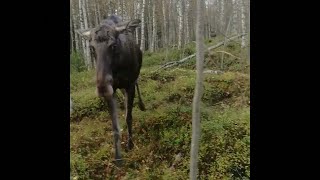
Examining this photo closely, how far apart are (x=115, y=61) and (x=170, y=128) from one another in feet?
3.53

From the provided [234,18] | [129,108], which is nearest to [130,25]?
[129,108]

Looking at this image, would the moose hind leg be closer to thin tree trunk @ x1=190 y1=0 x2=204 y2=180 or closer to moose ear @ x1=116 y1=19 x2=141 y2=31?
moose ear @ x1=116 y1=19 x2=141 y2=31

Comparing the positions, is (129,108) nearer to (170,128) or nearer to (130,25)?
(170,128)

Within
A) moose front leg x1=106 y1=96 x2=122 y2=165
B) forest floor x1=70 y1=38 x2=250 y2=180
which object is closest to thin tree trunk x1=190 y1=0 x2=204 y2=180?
forest floor x1=70 y1=38 x2=250 y2=180

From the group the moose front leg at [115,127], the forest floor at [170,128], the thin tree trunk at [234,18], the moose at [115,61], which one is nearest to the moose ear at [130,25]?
the moose at [115,61]

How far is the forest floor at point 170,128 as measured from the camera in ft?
14.0

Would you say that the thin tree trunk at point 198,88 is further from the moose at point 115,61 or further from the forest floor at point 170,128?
the moose at point 115,61

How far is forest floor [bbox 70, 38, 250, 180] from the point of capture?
4.28 m

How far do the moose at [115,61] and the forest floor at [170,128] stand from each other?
0.64ft

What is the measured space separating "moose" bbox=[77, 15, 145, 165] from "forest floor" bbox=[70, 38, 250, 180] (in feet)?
0.64
